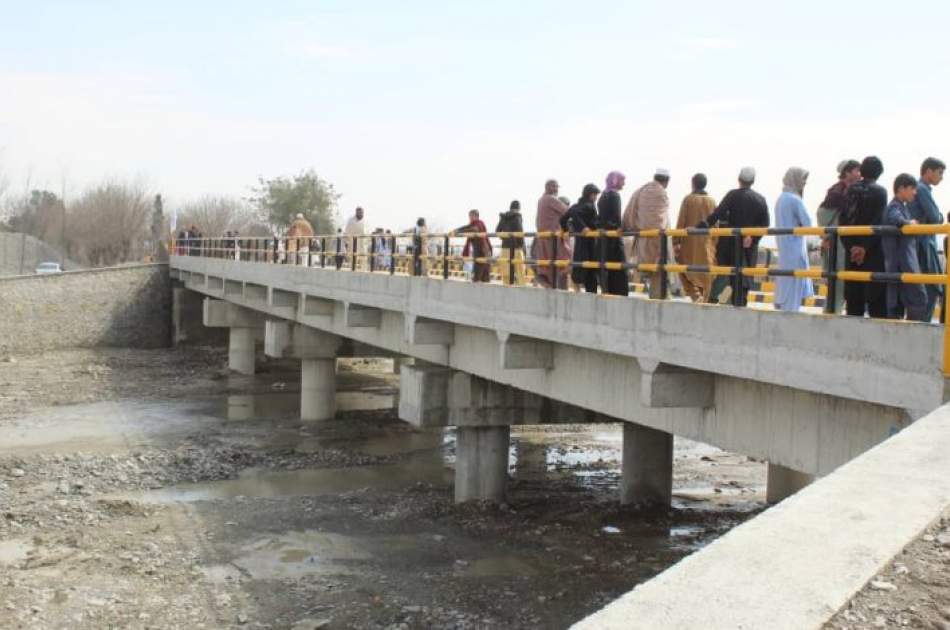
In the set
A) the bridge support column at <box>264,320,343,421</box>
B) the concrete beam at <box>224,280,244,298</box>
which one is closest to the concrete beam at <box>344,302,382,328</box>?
the bridge support column at <box>264,320,343,421</box>

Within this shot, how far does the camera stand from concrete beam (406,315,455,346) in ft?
51.8

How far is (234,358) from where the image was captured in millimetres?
36312

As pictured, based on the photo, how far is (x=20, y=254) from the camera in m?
71.7

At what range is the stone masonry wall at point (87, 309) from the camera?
3975 cm

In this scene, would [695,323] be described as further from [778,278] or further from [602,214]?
[602,214]

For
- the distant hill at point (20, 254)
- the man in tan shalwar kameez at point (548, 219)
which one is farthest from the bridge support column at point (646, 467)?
the distant hill at point (20, 254)

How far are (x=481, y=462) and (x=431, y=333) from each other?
7.23 feet

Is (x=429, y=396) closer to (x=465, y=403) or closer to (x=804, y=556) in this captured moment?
(x=465, y=403)

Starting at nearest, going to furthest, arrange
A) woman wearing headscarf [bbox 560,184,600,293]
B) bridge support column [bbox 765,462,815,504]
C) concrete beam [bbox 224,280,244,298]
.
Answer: woman wearing headscarf [bbox 560,184,600,293], bridge support column [bbox 765,462,815,504], concrete beam [bbox 224,280,244,298]

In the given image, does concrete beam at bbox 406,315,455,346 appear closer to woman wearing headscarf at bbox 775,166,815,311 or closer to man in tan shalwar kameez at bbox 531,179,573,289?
man in tan shalwar kameez at bbox 531,179,573,289

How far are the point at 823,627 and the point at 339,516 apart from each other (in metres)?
12.8

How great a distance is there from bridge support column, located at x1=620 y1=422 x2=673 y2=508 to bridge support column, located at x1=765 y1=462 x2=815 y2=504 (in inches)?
66.6

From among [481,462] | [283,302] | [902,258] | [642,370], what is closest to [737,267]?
[902,258]

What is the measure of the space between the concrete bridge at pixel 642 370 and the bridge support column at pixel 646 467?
0.9 inches
